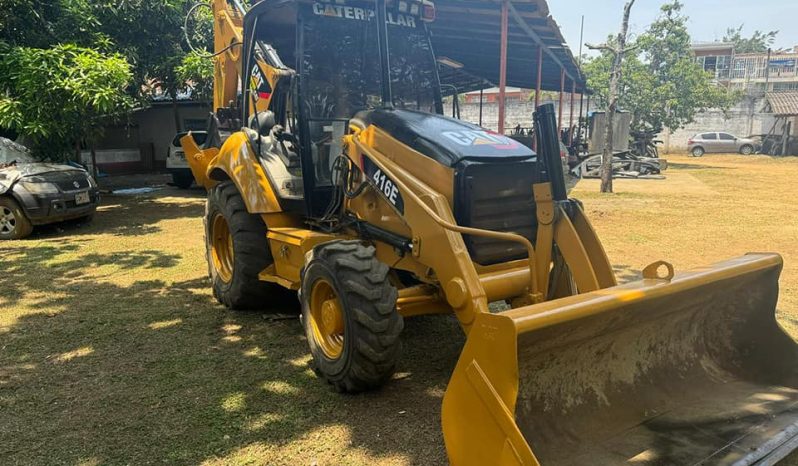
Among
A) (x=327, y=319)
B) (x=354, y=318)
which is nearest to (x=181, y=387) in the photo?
(x=327, y=319)

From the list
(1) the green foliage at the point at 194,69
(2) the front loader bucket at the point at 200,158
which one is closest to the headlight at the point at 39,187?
(2) the front loader bucket at the point at 200,158

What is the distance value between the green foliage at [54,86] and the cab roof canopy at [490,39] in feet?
18.1

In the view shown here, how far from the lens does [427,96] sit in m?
5.12

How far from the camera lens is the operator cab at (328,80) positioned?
473 centimetres

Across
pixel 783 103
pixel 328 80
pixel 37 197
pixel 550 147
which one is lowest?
pixel 37 197

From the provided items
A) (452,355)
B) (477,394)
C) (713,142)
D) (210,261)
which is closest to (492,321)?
(477,394)

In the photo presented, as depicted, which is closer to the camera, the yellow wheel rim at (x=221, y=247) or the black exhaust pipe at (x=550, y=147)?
the black exhaust pipe at (x=550, y=147)

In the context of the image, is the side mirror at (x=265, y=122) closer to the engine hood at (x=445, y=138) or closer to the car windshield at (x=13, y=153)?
the engine hood at (x=445, y=138)

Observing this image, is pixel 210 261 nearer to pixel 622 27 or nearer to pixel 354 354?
pixel 354 354

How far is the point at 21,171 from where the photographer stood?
945cm

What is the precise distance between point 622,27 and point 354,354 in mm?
13127

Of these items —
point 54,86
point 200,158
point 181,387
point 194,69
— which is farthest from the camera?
point 194,69

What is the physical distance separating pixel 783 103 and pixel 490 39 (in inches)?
1224

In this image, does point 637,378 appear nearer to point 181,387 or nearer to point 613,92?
point 181,387
